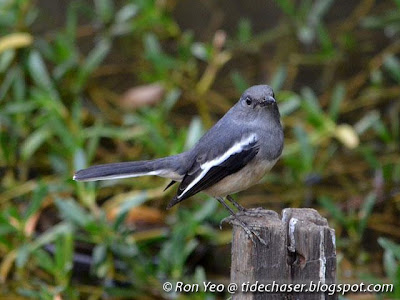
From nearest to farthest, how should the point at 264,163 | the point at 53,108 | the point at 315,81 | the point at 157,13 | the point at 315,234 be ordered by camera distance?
the point at 315,234, the point at 264,163, the point at 53,108, the point at 157,13, the point at 315,81

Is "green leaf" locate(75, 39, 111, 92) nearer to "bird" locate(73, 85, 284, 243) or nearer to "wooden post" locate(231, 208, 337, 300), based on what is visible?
"bird" locate(73, 85, 284, 243)

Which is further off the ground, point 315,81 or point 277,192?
point 315,81

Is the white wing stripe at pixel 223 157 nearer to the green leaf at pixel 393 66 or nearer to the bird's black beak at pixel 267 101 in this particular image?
the bird's black beak at pixel 267 101

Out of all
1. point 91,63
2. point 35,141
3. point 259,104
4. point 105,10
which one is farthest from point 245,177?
point 105,10

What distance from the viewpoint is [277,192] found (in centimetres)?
530

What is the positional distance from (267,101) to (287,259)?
1.01 meters

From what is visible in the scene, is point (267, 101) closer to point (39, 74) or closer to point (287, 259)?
point (287, 259)

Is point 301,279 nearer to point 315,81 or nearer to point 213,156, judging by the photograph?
point 213,156

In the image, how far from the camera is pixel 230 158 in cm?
334

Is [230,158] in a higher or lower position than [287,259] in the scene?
higher

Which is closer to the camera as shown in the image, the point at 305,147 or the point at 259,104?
the point at 259,104

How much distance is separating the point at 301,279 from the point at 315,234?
0.56ft

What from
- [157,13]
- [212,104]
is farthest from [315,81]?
[157,13]

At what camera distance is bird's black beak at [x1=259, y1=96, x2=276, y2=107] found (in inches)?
134
